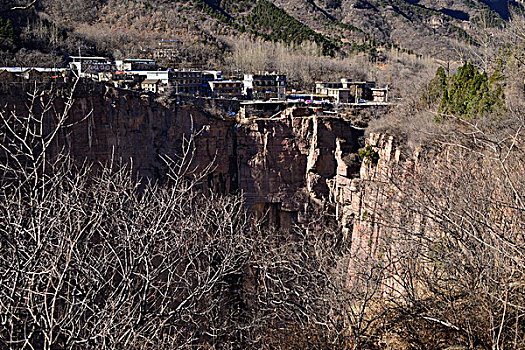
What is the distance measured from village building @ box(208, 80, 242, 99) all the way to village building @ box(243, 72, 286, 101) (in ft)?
1.79

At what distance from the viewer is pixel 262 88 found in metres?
25.8

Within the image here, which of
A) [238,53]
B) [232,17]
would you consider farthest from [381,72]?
[232,17]

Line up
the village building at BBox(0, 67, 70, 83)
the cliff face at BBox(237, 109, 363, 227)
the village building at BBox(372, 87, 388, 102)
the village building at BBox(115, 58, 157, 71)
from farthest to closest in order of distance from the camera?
the village building at BBox(372, 87, 388, 102), the village building at BBox(115, 58, 157, 71), the cliff face at BBox(237, 109, 363, 227), the village building at BBox(0, 67, 70, 83)

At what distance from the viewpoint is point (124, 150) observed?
46.5 feet

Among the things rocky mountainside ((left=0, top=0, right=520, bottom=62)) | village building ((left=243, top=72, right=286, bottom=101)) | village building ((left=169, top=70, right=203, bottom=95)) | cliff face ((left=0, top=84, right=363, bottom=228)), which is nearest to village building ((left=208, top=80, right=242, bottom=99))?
village building ((left=243, top=72, right=286, bottom=101))

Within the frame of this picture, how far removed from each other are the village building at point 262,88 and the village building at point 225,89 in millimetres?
547

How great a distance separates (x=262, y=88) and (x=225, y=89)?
6.71ft

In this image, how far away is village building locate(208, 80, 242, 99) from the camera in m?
24.6

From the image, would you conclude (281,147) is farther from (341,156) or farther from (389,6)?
(389,6)

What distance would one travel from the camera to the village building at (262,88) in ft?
83.1

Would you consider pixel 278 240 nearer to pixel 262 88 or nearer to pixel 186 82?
pixel 262 88

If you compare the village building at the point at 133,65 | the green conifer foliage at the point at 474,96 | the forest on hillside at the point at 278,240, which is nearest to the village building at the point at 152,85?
the village building at the point at 133,65

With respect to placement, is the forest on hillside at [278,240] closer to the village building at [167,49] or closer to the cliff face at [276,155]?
the cliff face at [276,155]

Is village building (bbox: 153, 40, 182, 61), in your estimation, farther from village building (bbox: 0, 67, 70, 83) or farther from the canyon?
village building (bbox: 0, 67, 70, 83)
